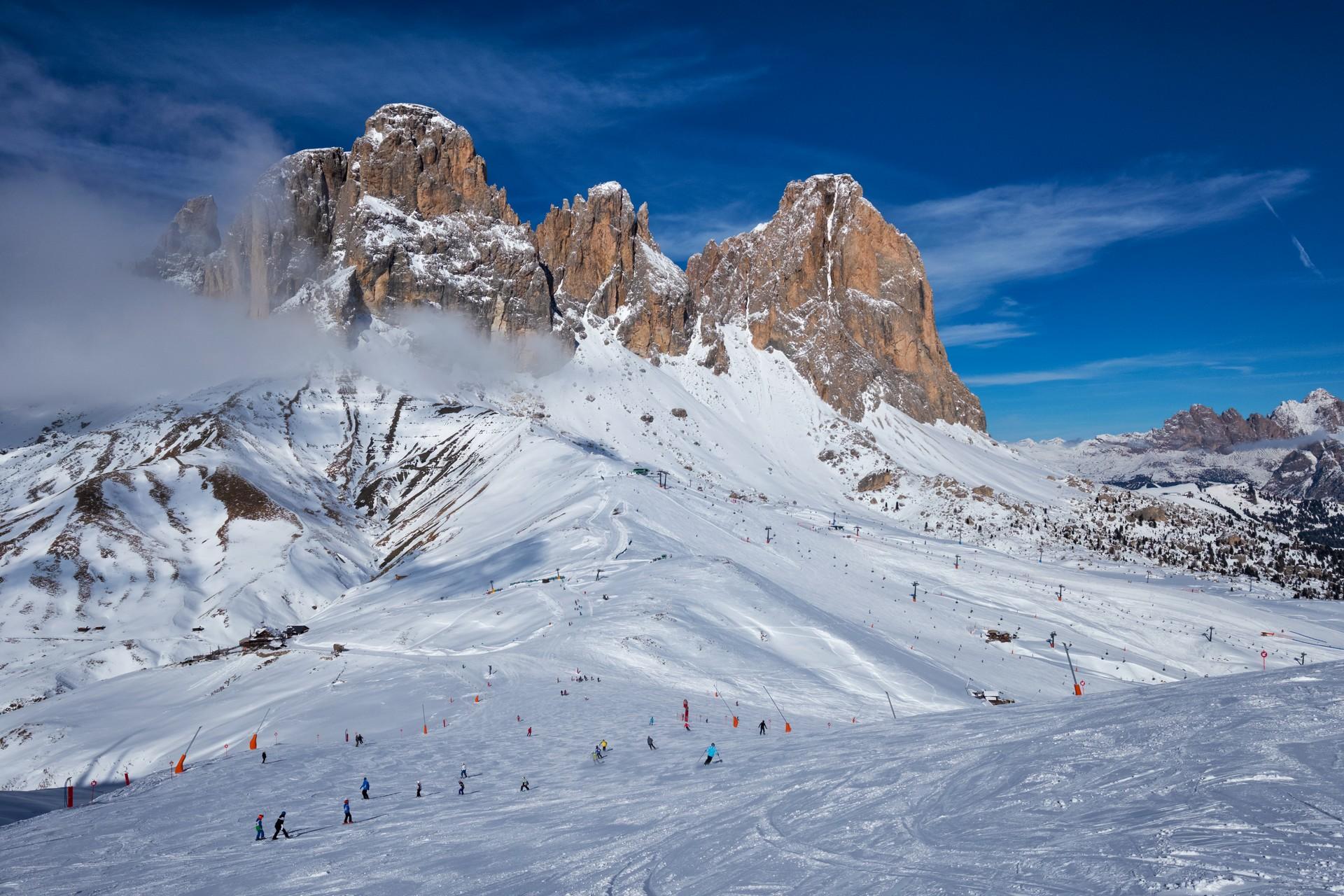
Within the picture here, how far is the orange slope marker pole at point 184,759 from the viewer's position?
33.4 metres

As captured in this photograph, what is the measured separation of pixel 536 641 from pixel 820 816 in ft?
126

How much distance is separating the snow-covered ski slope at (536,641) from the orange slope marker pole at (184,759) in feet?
2.58

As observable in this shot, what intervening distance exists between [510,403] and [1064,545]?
125m

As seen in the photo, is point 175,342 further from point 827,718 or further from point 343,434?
point 827,718

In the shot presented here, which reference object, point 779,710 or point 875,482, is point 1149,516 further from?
point 779,710

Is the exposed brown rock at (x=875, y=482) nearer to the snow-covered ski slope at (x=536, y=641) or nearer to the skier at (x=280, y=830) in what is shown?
the snow-covered ski slope at (x=536, y=641)

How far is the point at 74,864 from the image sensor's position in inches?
778

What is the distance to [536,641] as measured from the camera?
52.5 m

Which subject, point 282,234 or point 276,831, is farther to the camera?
point 282,234

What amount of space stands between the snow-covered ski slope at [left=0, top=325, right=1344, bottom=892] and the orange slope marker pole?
0.79 m

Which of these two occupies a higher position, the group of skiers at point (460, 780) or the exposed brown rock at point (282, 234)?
the exposed brown rock at point (282, 234)

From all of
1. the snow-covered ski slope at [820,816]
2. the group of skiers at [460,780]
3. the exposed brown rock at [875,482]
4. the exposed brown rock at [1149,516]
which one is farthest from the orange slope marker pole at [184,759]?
the exposed brown rock at [1149,516]

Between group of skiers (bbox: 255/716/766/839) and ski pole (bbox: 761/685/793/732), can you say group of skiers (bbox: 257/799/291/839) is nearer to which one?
group of skiers (bbox: 255/716/766/839)

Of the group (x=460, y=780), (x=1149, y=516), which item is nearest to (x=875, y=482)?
(x=1149, y=516)
